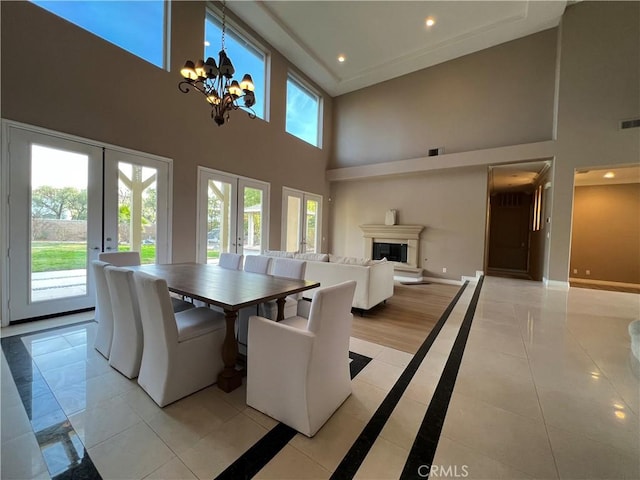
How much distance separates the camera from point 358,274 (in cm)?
384

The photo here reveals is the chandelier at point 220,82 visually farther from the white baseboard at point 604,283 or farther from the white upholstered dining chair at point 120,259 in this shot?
the white baseboard at point 604,283

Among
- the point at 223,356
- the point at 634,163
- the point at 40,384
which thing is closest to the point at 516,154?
the point at 634,163

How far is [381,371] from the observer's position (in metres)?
2.30

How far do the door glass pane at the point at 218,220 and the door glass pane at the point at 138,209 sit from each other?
3.41 ft

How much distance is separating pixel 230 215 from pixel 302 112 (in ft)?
13.3

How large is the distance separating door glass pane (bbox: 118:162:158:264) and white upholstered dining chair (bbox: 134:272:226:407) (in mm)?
2680

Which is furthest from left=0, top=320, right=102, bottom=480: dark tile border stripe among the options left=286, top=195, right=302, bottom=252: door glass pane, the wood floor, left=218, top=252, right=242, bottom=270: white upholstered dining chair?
left=286, top=195, right=302, bottom=252: door glass pane

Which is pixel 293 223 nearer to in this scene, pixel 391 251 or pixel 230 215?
pixel 230 215

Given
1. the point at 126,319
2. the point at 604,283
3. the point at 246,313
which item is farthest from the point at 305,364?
the point at 604,283

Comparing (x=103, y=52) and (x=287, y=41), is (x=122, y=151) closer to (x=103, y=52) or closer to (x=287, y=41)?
(x=103, y=52)

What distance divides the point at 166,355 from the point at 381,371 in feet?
5.64

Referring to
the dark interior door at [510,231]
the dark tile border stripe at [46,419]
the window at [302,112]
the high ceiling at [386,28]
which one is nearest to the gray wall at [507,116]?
the high ceiling at [386,28]

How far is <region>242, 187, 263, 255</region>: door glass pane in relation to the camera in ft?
19.6

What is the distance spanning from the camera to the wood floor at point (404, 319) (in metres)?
3.04
